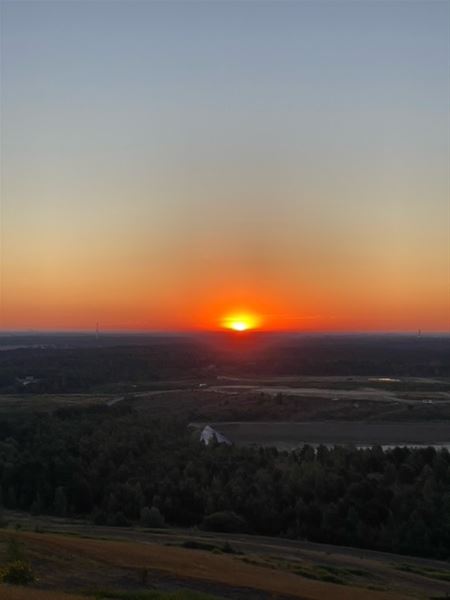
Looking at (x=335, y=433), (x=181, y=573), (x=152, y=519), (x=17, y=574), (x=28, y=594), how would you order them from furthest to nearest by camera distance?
(x=335, y=433) < (x=152, y=519) < (x=181, y=573) < (x=17, y=574) < (x=28, y=594)

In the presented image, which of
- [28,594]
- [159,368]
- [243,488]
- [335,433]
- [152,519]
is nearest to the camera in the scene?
[28,594]

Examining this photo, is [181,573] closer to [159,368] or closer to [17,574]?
[17,574]

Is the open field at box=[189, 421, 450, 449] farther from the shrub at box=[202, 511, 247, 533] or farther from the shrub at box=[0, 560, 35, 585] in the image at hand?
the shrub at box=[0, 560, 35, 585]

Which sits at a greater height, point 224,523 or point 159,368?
point 159,368

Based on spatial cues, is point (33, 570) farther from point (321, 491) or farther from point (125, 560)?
point (321, 491)

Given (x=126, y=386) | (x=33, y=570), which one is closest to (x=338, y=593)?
(x=33, y=570)

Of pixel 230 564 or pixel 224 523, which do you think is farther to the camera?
pixel 224 523

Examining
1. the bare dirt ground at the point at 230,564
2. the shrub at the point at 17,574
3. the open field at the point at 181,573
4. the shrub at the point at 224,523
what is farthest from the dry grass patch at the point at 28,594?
the shrub at the point at 224,523

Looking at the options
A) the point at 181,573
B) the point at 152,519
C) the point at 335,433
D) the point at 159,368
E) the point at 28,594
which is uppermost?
the point at 28,594

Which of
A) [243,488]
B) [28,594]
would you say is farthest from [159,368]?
[28,594]
